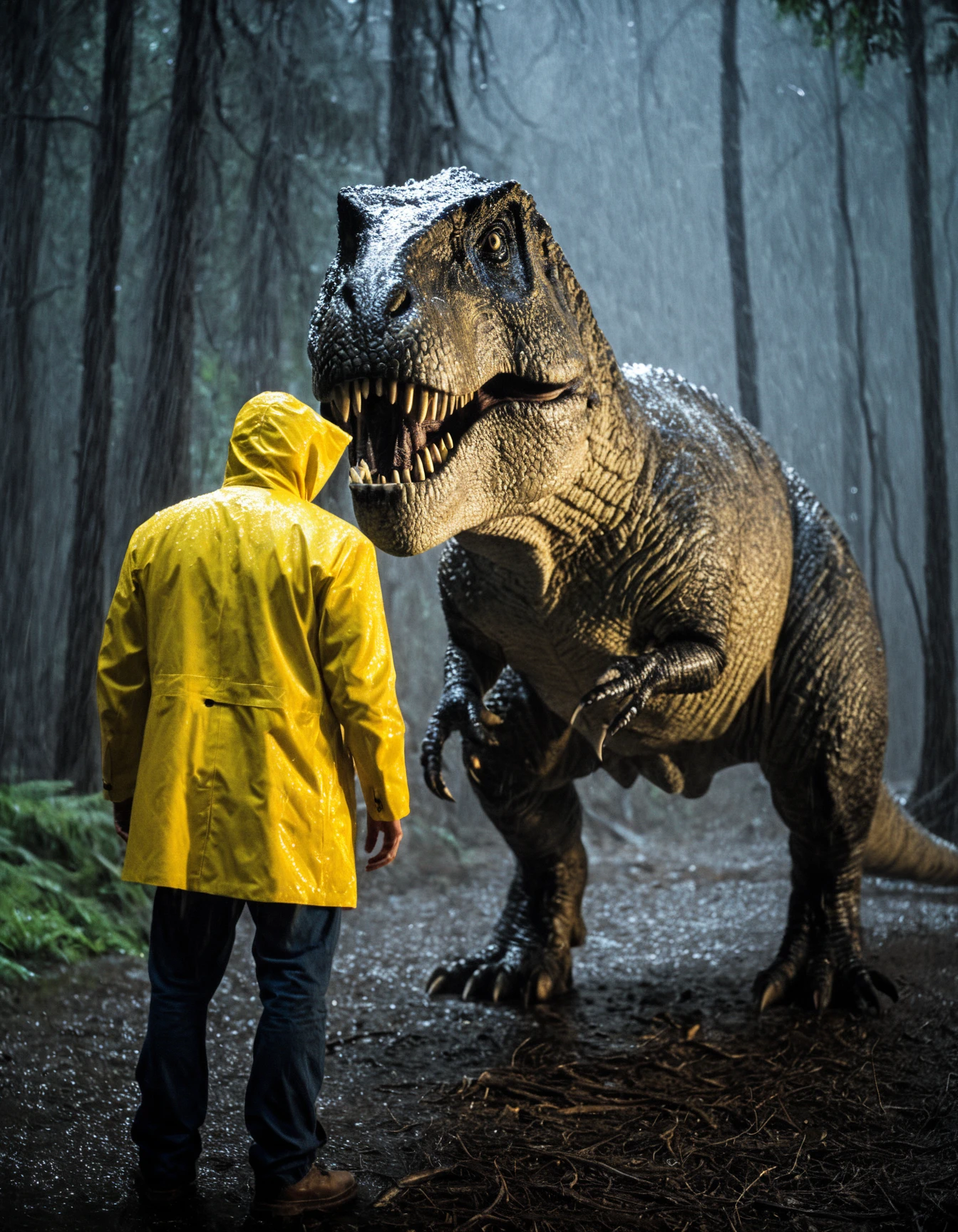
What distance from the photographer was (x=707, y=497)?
3197 millimetres

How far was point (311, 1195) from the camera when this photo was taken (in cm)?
218

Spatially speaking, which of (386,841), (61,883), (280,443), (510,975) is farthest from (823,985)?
(61,883)

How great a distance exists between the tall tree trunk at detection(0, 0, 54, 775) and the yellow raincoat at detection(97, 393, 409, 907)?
4.76m

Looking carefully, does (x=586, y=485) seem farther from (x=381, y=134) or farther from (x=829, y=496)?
(x=829, y=496)

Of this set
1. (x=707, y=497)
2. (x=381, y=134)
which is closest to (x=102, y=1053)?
(x=707, y=497)

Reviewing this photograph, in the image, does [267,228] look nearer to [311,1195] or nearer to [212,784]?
[212,784]

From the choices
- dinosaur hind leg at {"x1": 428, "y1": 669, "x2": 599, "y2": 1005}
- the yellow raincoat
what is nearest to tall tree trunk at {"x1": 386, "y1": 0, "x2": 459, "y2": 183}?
dinosaur hind leg at {"x1": 428, "y1": 669, "x2": 599, "y2": 1005}

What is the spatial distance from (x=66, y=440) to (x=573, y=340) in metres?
6.49

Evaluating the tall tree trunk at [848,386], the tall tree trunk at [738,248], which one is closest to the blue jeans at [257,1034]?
the tall tree trunk at [738,248]

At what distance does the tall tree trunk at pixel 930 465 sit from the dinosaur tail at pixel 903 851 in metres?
2.89

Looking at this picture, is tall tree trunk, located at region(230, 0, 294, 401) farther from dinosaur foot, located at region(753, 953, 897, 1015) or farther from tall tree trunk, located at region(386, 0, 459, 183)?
dinosaur foot, located at region(753, 953, 897, 1015)

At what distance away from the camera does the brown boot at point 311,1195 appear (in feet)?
7.05

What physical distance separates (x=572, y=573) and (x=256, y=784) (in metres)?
1.25

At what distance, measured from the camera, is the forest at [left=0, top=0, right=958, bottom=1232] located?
265cm
